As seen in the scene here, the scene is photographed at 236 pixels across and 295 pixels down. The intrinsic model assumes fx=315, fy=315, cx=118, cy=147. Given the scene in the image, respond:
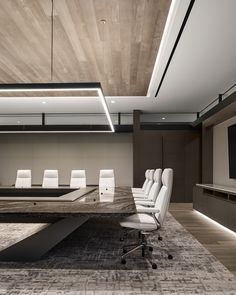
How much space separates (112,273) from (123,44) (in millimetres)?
3094

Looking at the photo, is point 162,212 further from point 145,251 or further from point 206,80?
point 206,80

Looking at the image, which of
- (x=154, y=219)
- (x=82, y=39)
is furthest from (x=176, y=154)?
(x=154, y=219)

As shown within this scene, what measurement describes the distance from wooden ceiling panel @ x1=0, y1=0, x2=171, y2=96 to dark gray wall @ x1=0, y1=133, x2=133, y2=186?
4.38m

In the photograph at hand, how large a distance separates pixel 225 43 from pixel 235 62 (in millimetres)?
834

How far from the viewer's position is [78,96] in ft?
25.2

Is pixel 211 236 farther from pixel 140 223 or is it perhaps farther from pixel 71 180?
pixel 71 180

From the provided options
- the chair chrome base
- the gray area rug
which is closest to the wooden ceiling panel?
the chair chrome base

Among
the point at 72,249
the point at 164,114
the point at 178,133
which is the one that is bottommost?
the point at 72,249

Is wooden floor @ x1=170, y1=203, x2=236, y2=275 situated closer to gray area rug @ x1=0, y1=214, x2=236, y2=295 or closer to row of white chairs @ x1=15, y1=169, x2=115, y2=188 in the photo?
gray area rug @ x1=0, y1=214, x2=236, y2=295

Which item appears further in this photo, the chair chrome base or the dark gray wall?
the dark gray wall

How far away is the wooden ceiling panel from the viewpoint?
3566mm

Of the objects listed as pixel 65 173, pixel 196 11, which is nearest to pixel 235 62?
pixel 196 11

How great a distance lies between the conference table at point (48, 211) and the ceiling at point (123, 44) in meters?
2.15

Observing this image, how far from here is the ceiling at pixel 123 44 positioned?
357 cm
